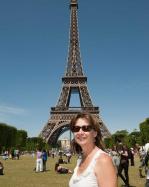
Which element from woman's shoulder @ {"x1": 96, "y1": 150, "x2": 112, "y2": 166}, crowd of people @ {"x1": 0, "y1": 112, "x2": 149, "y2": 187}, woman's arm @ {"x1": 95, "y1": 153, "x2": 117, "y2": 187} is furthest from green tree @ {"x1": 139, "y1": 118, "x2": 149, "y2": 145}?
woman's arm @ {"x1": 95, "y1": 153, "x2": 117, "y2": 187}

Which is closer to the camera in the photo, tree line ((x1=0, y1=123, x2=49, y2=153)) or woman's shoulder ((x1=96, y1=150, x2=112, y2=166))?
woman's shoulder ((x1=96, y1=150, x2=112, y2=166))

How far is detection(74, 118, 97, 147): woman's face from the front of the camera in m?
4.41

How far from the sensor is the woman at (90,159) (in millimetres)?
3938

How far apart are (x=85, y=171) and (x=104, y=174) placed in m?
0.24

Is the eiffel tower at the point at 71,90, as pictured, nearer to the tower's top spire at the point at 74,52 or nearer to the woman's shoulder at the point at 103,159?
the tower's top spire at the point at 74,52

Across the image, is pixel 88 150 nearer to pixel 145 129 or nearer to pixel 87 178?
pixel 87 178

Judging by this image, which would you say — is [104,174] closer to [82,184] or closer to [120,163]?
[82,184]

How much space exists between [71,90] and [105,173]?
332 ft

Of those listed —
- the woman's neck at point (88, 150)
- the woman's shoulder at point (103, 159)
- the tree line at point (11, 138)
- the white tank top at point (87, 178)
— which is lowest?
the white tank top at point (87, 178)

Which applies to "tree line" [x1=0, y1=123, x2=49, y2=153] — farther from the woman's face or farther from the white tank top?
the white tank top

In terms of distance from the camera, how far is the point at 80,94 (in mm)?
103438

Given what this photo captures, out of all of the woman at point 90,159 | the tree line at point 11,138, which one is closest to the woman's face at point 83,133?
the woman at point 90,159

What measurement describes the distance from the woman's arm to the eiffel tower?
95480 millimetres

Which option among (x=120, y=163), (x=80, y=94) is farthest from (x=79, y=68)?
(x=120, y=163)
